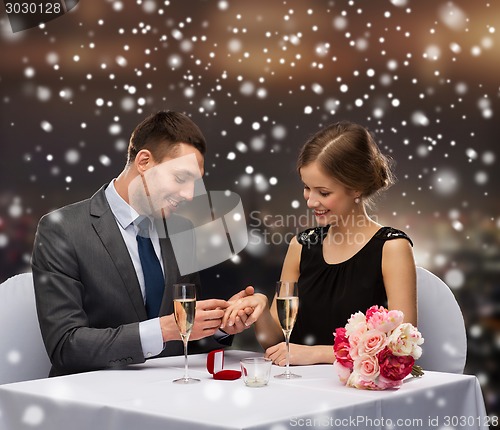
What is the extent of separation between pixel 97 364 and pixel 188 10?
2098mm

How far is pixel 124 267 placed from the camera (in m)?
2.19

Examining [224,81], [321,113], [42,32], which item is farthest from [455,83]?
[42,32]

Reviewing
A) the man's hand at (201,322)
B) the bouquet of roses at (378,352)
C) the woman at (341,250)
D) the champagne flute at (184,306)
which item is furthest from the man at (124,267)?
the bouquet of roses at (378,352)

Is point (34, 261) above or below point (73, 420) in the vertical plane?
above

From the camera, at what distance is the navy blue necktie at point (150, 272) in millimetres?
2275

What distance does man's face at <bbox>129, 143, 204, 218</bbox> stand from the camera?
240cm

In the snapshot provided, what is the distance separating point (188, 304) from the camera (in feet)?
5.51

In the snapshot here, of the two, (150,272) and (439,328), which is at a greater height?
(150,272)

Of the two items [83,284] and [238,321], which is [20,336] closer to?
[83,284]

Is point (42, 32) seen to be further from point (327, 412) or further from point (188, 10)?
point (327, 412)

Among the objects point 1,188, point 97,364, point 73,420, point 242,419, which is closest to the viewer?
point 242,419

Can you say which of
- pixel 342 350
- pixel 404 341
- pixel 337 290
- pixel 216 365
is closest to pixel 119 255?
pixel 216 365
